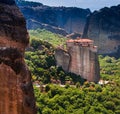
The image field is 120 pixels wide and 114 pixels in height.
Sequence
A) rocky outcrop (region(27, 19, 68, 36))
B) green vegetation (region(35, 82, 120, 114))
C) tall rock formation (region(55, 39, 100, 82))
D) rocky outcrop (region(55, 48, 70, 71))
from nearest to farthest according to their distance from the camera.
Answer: green vegetation (region(35, 82, 120, 114))
tall rock formation (region(55, 39, 100, 82))
rocky outcrop (region(55, 48, 70, 71))
rocky outcrop (region(27, 19, 68, 36))

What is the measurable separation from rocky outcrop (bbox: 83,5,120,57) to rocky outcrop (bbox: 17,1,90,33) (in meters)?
31.4

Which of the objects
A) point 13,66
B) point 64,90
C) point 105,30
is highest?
point 13,66

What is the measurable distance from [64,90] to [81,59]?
1026cm

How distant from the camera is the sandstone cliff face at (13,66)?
10875 mm

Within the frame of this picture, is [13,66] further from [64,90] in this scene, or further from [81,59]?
[81,59]

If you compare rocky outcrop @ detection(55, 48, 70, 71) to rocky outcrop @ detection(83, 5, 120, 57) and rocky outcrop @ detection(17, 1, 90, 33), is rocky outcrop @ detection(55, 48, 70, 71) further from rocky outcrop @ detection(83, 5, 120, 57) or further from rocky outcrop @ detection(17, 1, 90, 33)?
rocky outcrop @ detection(17, 1, 90, 33)

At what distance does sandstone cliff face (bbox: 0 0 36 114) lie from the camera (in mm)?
10875

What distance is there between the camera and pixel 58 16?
492 feet

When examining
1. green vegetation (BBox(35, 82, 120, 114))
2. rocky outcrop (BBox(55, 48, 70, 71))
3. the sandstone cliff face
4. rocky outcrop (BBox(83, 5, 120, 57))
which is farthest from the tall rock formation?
the sandstone cliff face

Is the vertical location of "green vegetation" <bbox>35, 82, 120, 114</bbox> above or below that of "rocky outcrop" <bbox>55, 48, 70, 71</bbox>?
below

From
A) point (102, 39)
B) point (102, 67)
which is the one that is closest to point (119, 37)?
point (102, 39)

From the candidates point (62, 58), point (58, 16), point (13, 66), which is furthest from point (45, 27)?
point (13, 66)

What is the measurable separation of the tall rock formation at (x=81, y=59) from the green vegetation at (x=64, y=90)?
1.15 m

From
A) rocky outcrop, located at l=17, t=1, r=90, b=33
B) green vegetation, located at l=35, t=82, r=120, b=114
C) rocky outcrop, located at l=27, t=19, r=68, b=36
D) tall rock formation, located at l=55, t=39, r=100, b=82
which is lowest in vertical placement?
green vegetation, located at l=35, t=82, r=120, b=114
